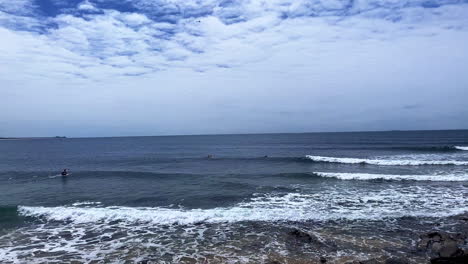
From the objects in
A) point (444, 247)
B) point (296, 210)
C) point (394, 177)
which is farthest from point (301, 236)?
point (394, 177)

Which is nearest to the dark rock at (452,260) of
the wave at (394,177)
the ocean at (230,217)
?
the ocean at (230,217)

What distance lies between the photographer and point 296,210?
625 inches

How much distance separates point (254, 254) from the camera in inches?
412

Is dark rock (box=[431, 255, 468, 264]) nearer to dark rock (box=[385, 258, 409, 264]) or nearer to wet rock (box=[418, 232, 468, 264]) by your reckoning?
wet rock (box=[418, 232, 468, 264])

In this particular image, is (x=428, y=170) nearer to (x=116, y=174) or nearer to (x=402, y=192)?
(x=402, y=192)

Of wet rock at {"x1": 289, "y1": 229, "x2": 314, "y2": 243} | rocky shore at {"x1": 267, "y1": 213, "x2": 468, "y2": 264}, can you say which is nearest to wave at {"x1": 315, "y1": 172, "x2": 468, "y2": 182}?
rocky shore at {"x1": 267, "y1": 213, "x2": 468, "y2": 264}

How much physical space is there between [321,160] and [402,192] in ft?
62.5

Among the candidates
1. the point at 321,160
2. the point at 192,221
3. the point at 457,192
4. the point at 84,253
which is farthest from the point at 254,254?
the point at 321,160

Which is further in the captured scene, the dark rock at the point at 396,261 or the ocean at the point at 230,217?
the ocean at the point at 230,217

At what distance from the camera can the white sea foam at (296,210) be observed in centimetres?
1474

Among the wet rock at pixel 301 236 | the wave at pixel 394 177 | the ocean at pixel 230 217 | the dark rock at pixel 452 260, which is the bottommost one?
the ocean at pixel 230 217

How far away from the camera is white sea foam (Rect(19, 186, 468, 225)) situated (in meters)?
14.7

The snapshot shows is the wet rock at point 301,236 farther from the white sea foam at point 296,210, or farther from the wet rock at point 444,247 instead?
the wet rock at point 444,247

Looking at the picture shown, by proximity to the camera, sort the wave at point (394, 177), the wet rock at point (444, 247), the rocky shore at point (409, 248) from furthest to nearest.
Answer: the wave at point (394, 177) < the rocky shore at point (409, 248) < the wet rock at point (444, 247)
